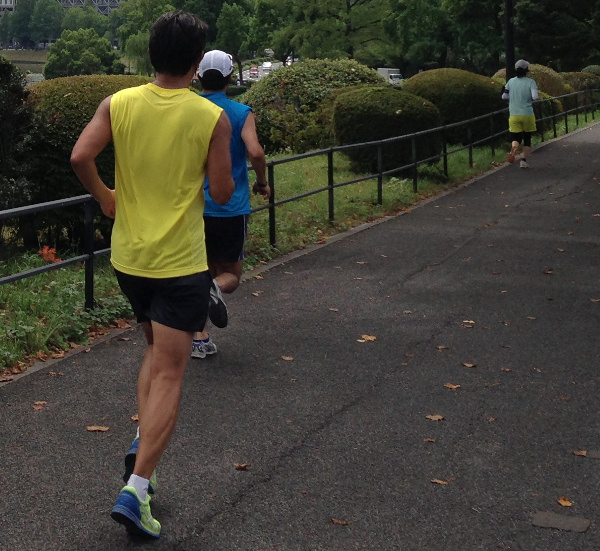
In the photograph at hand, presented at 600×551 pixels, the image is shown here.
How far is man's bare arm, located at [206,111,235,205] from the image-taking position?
4.31m

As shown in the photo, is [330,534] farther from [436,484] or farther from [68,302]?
[68,302]

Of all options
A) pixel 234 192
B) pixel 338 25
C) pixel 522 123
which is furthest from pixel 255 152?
pixel 338 25

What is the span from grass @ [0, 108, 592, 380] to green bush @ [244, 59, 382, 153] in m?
1.26

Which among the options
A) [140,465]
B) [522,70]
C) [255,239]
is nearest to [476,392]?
[140,465]

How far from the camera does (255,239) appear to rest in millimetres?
12102

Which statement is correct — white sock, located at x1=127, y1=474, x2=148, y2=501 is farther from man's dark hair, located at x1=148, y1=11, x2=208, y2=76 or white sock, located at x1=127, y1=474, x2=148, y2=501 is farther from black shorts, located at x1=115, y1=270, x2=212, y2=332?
man's dark hair, located at x1=148, y1=11, x2=208, y2=76

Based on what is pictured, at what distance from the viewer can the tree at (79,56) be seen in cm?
13090

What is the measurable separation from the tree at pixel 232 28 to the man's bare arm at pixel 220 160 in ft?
364

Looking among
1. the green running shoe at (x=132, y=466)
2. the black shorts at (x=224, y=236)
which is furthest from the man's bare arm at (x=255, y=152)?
the green running shoe at (x=132, y=466)

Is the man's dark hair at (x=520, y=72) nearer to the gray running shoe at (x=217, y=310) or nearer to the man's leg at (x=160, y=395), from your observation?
the gray running shoe at (x=217, y=310)

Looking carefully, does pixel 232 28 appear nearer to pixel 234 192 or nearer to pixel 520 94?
pixel 520 94

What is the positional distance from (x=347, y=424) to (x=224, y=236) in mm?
1706

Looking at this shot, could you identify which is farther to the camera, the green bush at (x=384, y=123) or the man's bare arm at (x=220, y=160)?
the green bush at (x=384, y=123)

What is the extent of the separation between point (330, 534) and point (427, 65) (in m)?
83.8
